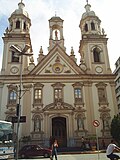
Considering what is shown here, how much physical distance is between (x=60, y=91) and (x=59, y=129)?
5743mm

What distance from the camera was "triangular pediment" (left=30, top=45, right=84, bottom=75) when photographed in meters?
32.5

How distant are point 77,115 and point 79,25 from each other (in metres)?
19.5

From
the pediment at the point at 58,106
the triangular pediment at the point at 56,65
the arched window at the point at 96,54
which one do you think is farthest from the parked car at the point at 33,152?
the arched window at the point at 96,54

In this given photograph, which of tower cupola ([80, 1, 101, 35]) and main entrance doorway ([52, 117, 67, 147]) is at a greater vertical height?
tower cupola ([80, 1, 101, 35])

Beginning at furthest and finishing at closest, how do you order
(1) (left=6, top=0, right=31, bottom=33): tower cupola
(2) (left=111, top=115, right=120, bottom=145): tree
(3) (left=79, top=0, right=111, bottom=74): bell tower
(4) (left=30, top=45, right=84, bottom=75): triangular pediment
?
1. (1) (left=6, top=0, right=31, bottom=33): tower cupola
2. (3) (left=79, top=0, right=111, bottom=74): bell tower
3. (4) (left=30, top=45, right=84, bottom=75): triangular pediment
4. (2) (left=111, top=115, right=120, bottom=145): tree

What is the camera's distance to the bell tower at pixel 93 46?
33.9 meters

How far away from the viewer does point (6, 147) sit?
1583 centimetres

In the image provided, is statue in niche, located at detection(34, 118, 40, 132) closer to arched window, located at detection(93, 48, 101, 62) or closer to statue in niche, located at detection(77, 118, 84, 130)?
statue in niche, located at detection(77, 118, 84, 130)

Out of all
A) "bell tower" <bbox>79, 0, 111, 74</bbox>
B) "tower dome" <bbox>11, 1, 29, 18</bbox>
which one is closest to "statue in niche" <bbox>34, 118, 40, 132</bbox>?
"bell tower" <bbox>79, 0, 111, 74</bbox>

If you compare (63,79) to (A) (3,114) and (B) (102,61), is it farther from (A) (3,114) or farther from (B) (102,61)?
(A) (3,114)

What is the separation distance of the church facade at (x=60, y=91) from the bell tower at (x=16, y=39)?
16cm

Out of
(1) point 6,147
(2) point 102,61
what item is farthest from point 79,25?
(1) point 6,147

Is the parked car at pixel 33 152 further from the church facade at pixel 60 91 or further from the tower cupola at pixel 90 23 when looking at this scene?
the tower cupola at pixel 90 23

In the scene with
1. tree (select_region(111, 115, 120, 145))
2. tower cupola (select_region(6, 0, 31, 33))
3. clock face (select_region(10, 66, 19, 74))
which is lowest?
tree (select_region(111, 115, 120, 145))
